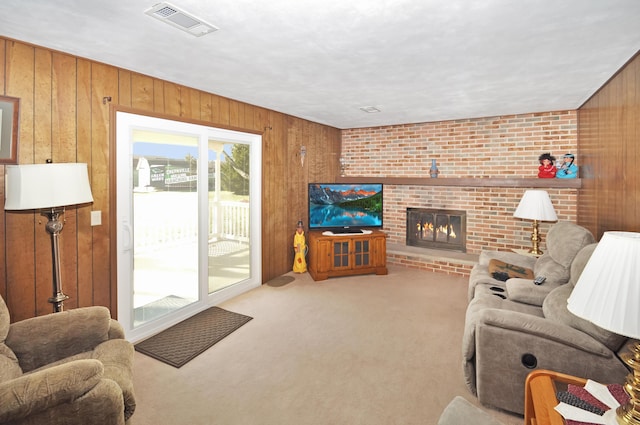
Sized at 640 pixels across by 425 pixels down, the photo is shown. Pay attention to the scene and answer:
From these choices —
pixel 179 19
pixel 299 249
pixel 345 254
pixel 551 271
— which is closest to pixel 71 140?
pixel 179 19

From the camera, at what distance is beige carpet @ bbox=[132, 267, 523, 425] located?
6.94ft

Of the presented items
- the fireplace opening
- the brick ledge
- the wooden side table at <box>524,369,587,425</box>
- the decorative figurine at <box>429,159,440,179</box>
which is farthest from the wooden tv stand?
the wooden side table at <box>524,369,587,425</box>

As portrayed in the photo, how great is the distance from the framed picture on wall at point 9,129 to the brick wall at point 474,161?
460cm

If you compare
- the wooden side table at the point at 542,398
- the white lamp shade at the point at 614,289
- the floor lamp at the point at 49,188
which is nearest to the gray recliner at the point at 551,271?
the wooden side table at the point at 542,398

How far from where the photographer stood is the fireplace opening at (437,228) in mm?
5285

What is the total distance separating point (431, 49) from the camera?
2420mm

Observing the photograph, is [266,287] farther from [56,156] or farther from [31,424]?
[31,424]

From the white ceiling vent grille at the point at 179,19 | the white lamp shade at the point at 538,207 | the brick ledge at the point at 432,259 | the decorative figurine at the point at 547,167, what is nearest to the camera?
the white ceiling vent grille at the point at 179,19

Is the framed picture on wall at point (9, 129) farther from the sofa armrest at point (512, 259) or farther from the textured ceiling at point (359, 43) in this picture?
the sofa armrest at point (512, 259)

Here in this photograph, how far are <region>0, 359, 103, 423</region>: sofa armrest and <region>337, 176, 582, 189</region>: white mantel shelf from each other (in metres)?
4.75

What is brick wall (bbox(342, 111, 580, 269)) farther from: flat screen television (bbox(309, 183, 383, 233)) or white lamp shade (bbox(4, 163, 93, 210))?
white lamp shade (bbox(4, 163, 93, 210))

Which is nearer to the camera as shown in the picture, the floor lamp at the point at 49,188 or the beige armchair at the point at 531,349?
the beige armchair at the point at 531,349

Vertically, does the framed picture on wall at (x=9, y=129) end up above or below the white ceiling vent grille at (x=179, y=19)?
below

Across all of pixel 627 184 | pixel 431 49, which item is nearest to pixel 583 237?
pixel 627 184
